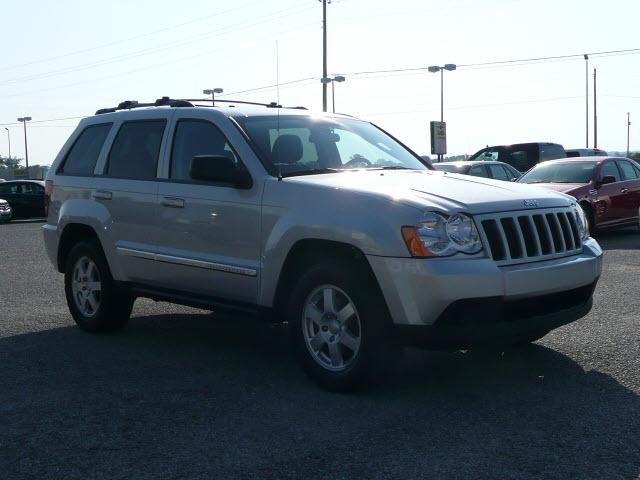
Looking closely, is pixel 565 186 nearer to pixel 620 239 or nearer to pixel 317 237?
pixel 620 239

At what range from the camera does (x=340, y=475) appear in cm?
417

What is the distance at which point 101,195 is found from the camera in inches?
297

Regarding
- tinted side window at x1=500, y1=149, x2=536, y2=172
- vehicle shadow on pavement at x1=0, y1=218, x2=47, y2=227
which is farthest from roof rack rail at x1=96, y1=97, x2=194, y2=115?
vehicle shadow on pavement at x1=0, y1=218, x2=47, y2=227

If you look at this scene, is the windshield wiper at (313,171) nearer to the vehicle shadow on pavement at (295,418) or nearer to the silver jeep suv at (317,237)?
the silver jeep suv at (317,237)

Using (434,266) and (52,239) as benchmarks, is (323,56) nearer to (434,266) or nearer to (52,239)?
(52,239)

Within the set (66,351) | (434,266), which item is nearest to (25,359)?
(66,351)

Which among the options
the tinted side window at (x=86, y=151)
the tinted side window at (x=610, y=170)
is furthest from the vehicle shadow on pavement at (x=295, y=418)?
the tinted side window at (x=610, y=170)

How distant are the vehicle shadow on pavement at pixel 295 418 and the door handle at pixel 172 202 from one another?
115cm

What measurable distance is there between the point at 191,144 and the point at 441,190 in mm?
2220

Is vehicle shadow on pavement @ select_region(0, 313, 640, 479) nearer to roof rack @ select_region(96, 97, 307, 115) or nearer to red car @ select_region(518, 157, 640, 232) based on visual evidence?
roof rack @ select_region(96, 97, 307, 115)

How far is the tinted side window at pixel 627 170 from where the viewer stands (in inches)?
674

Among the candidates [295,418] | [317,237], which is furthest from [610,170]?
[295,418]

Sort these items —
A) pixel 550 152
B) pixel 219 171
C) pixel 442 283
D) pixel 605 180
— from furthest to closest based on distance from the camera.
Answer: pixel 550 152 < pixel 605 180 < pixel 219 171 < pixel 442 283

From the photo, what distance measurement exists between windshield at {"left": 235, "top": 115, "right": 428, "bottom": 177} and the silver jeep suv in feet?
0.05
